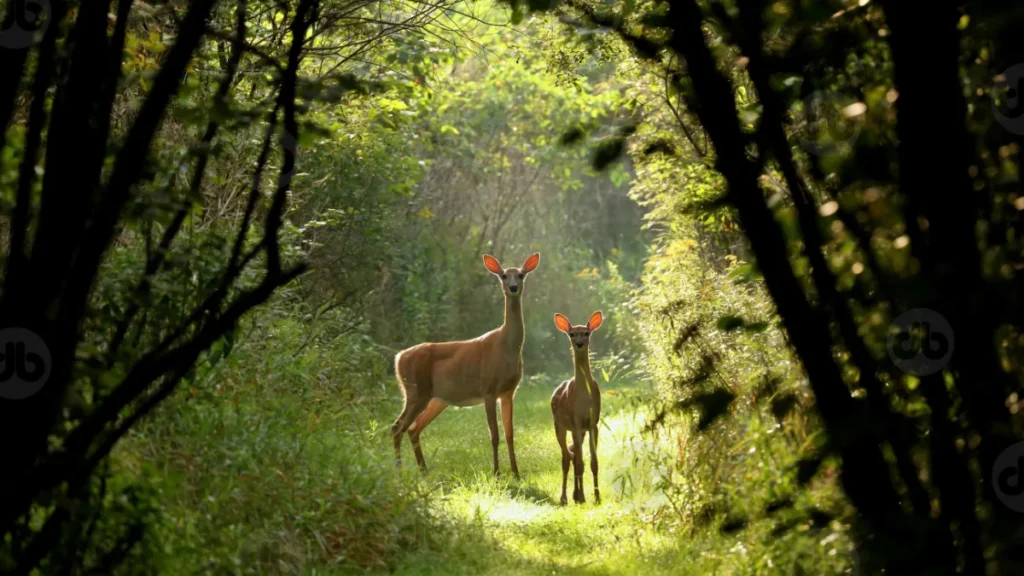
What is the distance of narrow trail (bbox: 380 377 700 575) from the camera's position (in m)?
6.67

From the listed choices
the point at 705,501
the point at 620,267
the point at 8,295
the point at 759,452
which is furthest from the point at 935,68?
the point at 620,267

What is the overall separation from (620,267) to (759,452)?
2291cm

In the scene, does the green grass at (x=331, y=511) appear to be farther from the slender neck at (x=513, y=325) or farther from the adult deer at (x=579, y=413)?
→ the slender neck at (x=513, y=325)

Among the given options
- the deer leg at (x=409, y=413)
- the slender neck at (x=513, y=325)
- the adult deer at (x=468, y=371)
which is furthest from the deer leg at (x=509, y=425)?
the deer leg at (x=409, y=413)

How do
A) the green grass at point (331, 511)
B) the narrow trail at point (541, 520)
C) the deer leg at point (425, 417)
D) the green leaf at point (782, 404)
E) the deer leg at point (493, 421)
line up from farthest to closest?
the deer leg at point (425, 417)
the deer leg at point (493, 421)
the narrow trail at point (541, 520)
the green grass at point (331, 511)
the green leaf at point (782, 404)

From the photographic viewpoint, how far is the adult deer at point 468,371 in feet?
40.9

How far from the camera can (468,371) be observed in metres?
12.6

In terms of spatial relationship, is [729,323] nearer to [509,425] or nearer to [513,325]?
[509,425]

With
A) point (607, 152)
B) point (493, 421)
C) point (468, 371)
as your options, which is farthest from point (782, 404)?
point (468, 371)

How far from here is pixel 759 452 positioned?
Answer: 225 inches

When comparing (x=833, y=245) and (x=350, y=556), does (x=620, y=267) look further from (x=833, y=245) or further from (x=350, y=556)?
(x=833, y=245)

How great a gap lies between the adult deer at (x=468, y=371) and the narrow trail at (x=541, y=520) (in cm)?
51

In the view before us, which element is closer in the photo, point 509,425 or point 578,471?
point 578,471

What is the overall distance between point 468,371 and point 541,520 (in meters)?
4.13
